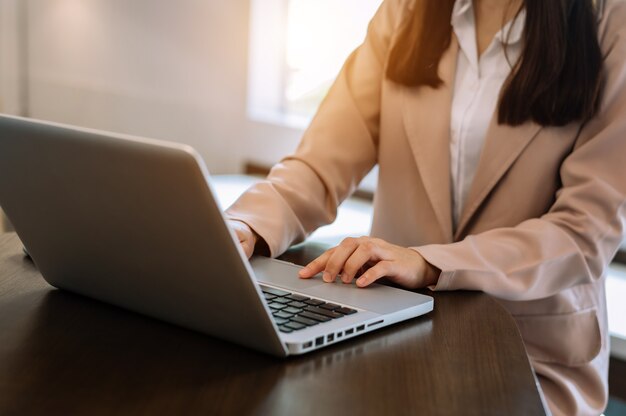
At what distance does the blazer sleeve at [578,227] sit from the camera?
1.11 meters

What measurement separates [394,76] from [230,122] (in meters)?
1.12

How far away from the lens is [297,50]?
2338 mm

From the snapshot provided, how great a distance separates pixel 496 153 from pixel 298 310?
569mm

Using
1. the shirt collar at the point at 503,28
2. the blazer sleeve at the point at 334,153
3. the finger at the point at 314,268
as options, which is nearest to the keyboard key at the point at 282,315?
the finger at the point at 314,268

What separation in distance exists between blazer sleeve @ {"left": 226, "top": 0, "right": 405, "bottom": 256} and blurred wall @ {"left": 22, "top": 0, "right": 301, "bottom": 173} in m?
0.90

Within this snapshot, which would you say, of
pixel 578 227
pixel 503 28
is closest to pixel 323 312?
pixel 578 227

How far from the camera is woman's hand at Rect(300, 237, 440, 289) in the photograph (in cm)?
98

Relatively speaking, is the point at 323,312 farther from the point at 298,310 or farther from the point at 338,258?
the point at 338,258

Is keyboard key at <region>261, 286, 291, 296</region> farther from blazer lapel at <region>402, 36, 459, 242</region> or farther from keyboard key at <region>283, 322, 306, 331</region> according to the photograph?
blazer lapel at <region>402, 36, 459, 242</region>

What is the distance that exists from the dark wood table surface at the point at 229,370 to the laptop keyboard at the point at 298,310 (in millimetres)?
34

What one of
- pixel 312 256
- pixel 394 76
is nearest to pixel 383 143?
pixel 394 76

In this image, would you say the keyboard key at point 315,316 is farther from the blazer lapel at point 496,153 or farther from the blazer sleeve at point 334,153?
the blazer lapel at point 496,153

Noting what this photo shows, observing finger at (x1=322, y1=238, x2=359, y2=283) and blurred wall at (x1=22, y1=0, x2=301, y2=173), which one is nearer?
finger at (x1=322, y1=238, x2=359, y2=283)

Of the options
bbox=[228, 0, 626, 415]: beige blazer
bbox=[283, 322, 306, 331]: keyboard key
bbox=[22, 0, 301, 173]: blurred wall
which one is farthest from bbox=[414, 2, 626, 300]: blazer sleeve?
bbox=[22, 0, 301, 173]: blurred wall
